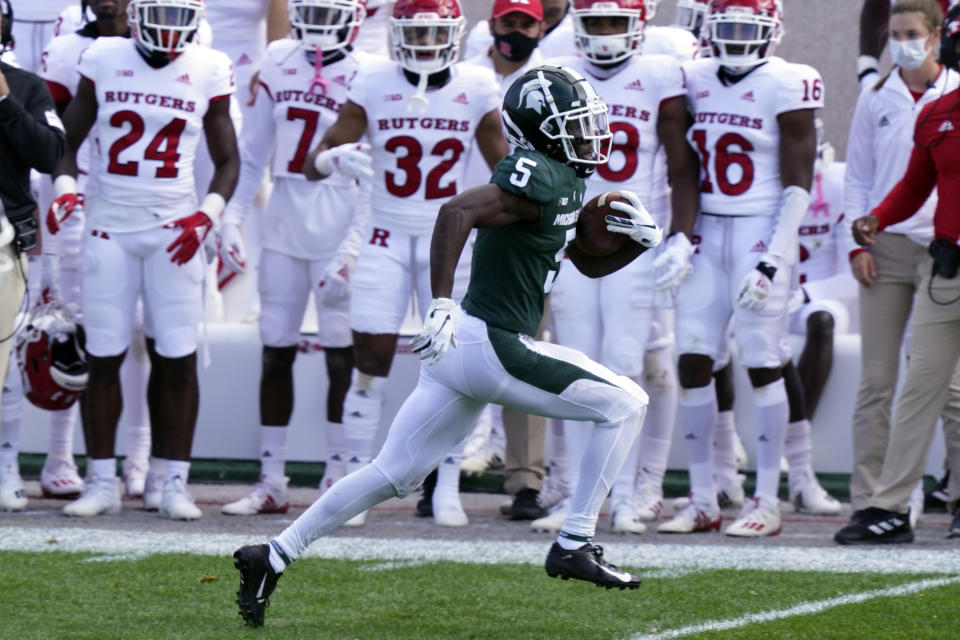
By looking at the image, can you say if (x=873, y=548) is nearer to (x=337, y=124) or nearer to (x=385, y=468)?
(x=385, y=468)

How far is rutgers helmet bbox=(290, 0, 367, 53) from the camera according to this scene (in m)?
6.71

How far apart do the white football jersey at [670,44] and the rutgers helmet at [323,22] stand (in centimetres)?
123

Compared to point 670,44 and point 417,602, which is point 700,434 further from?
point 417,602

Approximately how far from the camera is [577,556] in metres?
4.27

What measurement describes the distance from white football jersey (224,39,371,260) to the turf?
1789 millimetres

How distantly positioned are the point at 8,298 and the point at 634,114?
2.41 meters

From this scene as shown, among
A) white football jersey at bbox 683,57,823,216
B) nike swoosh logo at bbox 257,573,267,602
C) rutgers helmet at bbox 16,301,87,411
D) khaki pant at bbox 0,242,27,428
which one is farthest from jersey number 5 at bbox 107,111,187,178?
nike swoosh logo at bbox 257,573,267,602

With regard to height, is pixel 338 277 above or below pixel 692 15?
below

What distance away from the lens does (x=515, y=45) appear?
22.6ft

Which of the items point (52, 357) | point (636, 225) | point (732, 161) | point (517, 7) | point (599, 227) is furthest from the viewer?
point (517, 7)

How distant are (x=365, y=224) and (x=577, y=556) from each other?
103 inches

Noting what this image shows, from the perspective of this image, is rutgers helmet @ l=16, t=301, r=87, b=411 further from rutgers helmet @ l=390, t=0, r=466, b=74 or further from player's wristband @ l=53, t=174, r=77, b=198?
rutgers helmet @ l=390, t=0, r=466, b=74

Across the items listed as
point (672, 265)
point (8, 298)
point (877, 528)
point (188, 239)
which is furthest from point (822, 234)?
point (8, 298)

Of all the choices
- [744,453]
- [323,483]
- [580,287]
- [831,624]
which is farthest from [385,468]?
[744,453]
